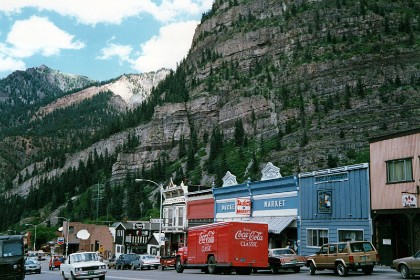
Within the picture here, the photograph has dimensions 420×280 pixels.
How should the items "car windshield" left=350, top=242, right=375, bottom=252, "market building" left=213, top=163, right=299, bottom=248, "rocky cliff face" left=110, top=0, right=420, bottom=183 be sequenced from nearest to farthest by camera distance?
"car windshield" left=350, top=242, right=375, bottom=252 < "market building" left=213, top=163, right=299, bottom=248 < "rocky cliff face" left=110, top=0, right=420, bottom=183

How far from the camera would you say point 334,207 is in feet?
141

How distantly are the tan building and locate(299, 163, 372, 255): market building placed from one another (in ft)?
3.41

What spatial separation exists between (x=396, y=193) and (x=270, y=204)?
1691cm

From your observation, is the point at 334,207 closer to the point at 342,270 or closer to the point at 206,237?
the point at 206,237

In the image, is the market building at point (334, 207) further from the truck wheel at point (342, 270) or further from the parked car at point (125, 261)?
the parked car at point (125, 261)

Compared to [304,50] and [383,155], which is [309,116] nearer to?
[304,50]

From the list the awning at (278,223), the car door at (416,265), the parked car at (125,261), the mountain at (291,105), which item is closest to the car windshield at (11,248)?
the car door at (416,265)

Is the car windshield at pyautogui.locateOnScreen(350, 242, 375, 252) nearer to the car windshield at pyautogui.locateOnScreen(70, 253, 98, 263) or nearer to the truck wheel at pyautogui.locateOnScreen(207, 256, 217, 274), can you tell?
the truck wheel at pyautogui.locateOnScreen(207, 256, 217, 274)

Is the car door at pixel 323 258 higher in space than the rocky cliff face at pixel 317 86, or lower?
lower

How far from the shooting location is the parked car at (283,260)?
3556 cm

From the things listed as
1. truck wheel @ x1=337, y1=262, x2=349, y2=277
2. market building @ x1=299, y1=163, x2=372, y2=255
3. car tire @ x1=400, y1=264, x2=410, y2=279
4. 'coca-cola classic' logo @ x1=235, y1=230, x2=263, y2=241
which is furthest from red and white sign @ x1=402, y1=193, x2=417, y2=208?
'coca-cola classic' logo @ x1=235, y1=230, x2=263, y2=241

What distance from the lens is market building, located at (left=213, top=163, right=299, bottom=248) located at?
159ft

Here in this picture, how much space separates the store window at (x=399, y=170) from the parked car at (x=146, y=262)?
26.6 meters

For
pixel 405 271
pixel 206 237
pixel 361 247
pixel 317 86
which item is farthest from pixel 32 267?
pixel 317 86
